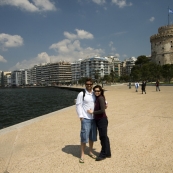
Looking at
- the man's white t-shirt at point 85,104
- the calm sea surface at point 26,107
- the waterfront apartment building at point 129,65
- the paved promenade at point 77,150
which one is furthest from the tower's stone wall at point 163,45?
the waterfront apartment building at point 129,65

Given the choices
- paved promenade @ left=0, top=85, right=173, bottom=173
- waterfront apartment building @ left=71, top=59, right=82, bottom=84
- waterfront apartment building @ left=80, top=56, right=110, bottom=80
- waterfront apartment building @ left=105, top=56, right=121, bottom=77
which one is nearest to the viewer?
paved promenade @ left=0, top=85, right=173, bottom=173

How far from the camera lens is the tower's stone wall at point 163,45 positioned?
228ft

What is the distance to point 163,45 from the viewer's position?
232 ft

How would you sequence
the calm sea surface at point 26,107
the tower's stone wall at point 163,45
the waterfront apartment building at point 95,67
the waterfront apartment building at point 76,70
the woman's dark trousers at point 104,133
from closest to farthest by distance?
the woman's dark trousers at point 104,133, the calm sea surface at point 26,107, the tower's stone wall at point 163,45, the waterfront apartment building at point 95,67, the waterfront apartment building at point 76,70

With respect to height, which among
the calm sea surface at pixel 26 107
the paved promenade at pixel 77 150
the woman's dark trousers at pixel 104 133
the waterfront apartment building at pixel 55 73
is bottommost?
the calm sea surface at pixel 26 107

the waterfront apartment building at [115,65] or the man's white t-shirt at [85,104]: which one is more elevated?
the waterfront apartment building at [115,65]

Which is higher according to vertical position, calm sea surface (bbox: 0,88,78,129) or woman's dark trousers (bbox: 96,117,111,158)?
woman's dark trousers (bbox: 96,117,111,158)

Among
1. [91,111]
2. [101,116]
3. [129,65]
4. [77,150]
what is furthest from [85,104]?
[129,65]

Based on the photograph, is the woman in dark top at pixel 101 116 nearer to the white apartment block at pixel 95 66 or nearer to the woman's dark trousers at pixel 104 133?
the woman's dark trousers at pixel 104 133

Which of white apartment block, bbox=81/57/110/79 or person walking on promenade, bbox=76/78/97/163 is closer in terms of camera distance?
person walking on promenade, bbox=76/78/97/163

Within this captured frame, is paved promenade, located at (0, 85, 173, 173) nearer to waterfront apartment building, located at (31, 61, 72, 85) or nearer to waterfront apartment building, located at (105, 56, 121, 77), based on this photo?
waterfront apartment building, located at (105, 56, 121, 77)

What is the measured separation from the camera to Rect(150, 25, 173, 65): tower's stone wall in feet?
228

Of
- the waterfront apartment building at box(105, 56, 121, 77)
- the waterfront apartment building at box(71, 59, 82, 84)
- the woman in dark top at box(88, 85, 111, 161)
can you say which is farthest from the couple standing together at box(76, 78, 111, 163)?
the waterfront apartment building at box(71, 59, 82, 84)

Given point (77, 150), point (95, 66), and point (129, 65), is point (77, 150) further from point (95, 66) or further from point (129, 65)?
point (129, 65)
